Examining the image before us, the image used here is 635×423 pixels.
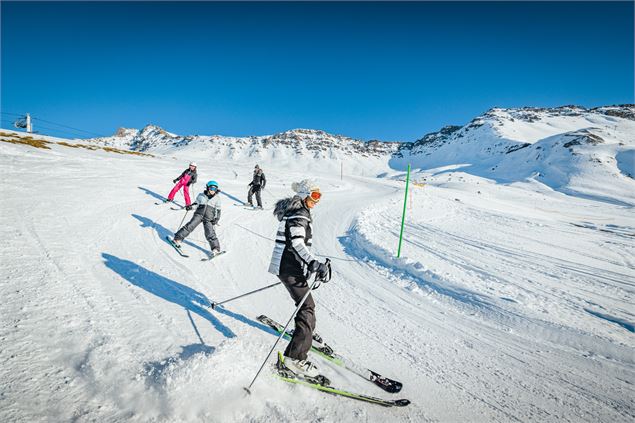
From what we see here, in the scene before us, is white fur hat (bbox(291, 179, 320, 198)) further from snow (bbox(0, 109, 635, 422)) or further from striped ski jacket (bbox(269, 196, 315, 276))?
snow (bbox(0, 109, 635, 422))

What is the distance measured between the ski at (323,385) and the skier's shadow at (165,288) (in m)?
1.21

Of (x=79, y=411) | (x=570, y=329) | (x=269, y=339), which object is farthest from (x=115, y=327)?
(x=570, y=329)

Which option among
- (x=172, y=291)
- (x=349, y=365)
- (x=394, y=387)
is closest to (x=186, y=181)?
(x=172, y=291)

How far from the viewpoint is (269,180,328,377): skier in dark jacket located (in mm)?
3410

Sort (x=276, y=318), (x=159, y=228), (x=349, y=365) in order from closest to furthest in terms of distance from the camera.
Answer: (x=349, y=365), (x=276, y=318), (x=159, y=228)

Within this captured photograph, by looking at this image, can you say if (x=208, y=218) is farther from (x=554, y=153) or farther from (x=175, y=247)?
(x=554, y=153)

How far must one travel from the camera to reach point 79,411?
255 cm

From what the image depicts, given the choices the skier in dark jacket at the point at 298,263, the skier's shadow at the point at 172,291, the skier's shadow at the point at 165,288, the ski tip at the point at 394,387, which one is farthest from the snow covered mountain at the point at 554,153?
the skier's shadow at the point at 165,288

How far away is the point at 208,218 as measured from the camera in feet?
24.0

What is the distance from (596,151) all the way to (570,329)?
77866 millimetres

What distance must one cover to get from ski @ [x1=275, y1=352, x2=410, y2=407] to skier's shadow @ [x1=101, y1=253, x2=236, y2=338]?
1.21m

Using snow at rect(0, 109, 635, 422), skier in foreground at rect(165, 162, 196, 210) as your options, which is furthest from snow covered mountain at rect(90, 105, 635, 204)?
skier in foreground at rect(165, 162, 196, 210)

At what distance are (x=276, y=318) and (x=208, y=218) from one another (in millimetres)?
3668

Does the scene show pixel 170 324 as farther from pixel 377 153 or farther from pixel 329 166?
pixel 377 153
